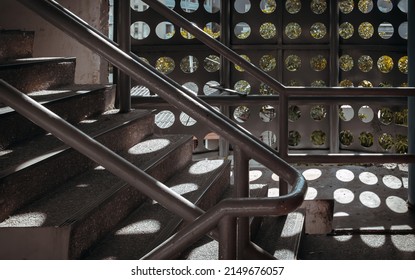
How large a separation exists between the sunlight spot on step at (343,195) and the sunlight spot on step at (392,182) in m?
0.33

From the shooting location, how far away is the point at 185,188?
2814 millimetres

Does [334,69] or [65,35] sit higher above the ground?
[65,35]

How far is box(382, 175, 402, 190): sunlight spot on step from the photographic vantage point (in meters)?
4.25

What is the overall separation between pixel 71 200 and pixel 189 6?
2.99m

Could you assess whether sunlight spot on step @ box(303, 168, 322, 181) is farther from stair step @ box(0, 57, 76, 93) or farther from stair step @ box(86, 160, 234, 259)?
stair step @ box(0, 57, 76, 93)

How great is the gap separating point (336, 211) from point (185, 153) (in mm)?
1090

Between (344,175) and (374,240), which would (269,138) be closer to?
(344,175)

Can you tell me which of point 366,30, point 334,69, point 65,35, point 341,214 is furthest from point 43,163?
point 366,30

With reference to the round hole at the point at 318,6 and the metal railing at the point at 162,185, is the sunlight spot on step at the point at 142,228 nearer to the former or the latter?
the metal railing at the point at 162,185

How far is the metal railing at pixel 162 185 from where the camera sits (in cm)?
144

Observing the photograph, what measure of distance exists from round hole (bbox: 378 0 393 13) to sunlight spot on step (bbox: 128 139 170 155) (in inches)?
88.2

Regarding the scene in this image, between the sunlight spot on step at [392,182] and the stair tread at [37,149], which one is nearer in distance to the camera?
the stair tread at [37,149]

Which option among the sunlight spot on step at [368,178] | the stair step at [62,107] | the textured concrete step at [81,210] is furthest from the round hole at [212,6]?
the textured concrete step at [81,210]
